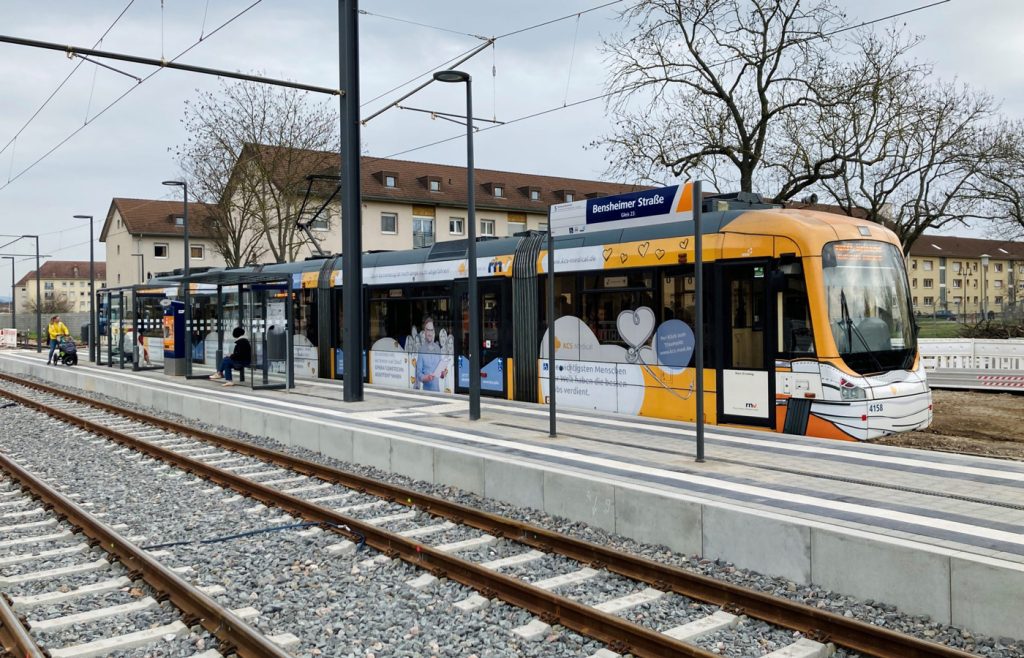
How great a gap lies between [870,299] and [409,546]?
22.6 ft

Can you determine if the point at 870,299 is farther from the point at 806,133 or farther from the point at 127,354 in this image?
the point at 127,354

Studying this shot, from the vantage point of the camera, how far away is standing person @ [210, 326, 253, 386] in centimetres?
1875

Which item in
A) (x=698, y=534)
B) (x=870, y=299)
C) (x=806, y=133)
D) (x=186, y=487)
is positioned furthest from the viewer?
(x=806, y=133)

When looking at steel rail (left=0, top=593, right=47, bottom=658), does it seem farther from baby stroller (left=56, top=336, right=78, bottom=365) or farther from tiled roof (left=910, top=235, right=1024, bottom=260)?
tiled roof (left=910, top=235, right=1024, bottom=260)

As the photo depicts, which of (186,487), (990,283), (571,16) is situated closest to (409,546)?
(186,487)

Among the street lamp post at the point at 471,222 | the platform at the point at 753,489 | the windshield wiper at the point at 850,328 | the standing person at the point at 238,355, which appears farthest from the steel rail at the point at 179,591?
the standing person at the point at 238,355

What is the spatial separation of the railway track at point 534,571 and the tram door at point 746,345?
460cm

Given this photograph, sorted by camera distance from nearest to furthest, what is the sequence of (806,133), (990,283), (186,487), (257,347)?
(186,487)
(257,347)
(806,133)
(990,283)

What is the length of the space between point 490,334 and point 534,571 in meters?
8.69

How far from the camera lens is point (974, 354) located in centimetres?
2142

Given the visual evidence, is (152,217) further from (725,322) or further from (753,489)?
(753,489)

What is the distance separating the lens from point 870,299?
10.8m

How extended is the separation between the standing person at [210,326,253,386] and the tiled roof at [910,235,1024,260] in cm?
8411

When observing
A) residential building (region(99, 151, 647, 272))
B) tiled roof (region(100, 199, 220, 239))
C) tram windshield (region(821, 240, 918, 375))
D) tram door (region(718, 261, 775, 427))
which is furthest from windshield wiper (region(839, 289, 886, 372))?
tiled roof (region(100, 199, 220, 239))
